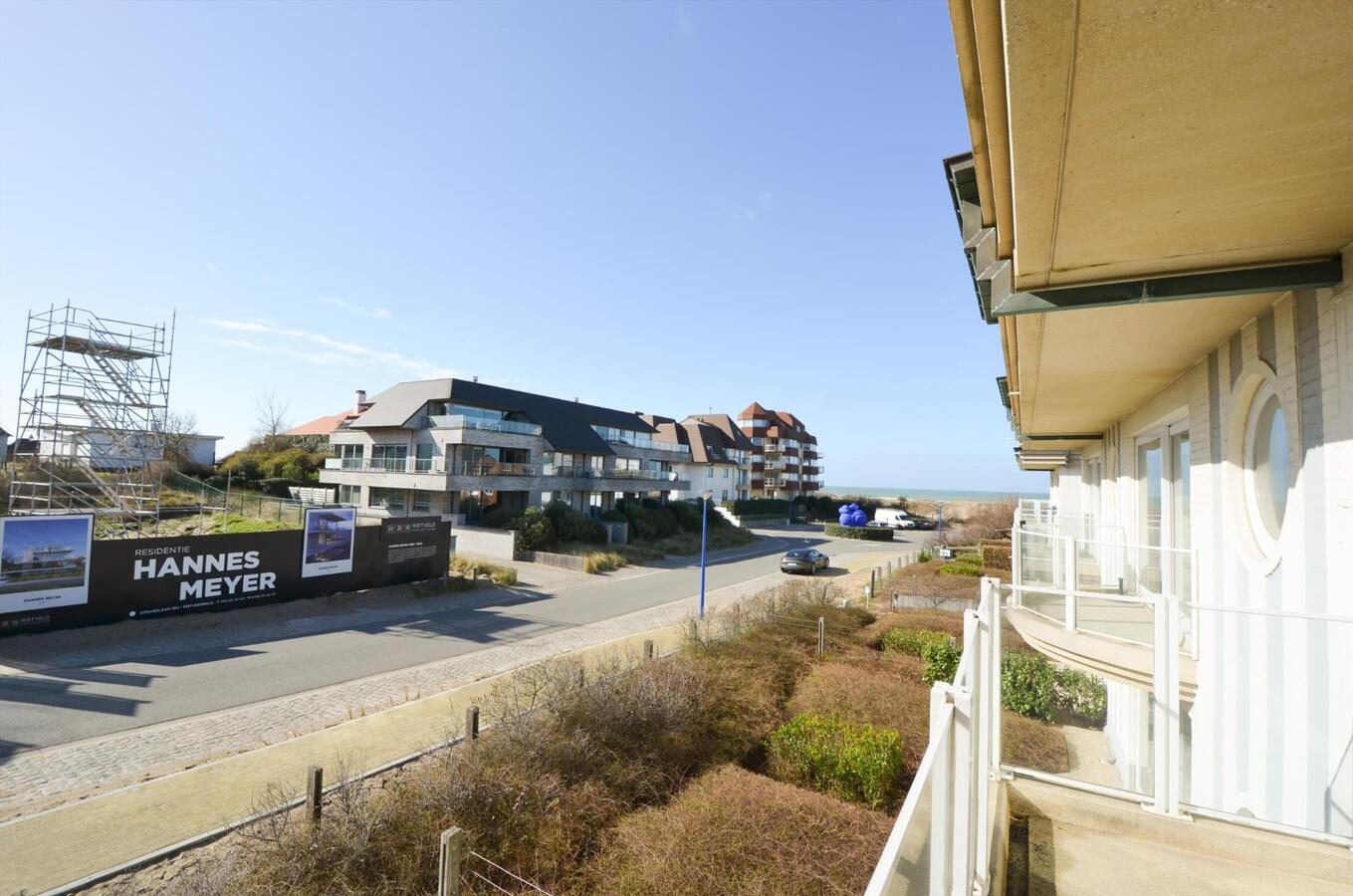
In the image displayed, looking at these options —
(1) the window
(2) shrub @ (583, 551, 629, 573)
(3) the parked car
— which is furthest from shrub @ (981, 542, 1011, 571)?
(1) the window

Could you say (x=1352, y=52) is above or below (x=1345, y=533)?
above

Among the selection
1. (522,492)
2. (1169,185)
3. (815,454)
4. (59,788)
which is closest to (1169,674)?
(1169,185)

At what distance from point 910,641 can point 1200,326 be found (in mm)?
10329

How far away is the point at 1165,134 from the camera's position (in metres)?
2.71

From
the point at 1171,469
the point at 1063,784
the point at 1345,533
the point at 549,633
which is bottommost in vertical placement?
the point at 549,633

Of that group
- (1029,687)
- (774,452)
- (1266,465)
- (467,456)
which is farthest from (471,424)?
(774,452)

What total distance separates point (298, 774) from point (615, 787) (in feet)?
13.7

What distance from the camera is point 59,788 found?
768 cm

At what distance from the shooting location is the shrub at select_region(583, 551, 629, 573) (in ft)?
87.9

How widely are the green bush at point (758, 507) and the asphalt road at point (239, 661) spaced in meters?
33.2

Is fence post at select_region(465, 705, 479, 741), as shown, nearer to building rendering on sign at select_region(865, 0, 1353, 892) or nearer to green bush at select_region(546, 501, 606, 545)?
building rendering on sign at select_region(865, 0, 1353, 892)

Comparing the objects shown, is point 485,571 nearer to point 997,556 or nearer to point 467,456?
point 467,456

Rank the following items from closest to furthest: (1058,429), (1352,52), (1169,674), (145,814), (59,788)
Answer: (1352,52), (1169,674), (145,814), (59,788), (1058,429)

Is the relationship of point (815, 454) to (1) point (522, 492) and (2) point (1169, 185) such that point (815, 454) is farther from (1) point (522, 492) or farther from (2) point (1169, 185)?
(2) point (1169, 185)
